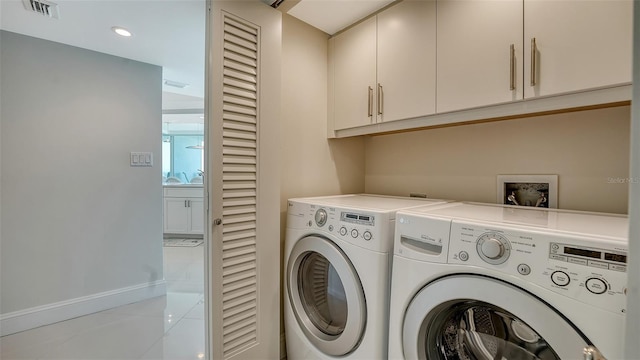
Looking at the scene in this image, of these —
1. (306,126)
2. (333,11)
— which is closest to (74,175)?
(306,126)

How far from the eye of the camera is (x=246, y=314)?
139cm

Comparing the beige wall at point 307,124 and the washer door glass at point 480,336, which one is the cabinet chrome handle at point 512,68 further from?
the beige wall at point 307,124

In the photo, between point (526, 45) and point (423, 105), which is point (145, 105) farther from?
point (526, 45)

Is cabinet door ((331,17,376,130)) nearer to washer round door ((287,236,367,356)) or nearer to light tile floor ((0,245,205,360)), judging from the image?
washer round door ((287,236,367,356))

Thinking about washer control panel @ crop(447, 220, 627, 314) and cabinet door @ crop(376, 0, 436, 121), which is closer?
washer control panel @ crop(447, 220, 627, 314)

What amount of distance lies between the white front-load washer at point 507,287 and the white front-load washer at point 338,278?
70mm

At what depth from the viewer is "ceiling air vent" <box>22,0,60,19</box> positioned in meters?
1.48

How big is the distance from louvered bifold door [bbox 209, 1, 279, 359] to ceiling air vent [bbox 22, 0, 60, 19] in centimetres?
109

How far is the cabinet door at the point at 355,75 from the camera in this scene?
160cm

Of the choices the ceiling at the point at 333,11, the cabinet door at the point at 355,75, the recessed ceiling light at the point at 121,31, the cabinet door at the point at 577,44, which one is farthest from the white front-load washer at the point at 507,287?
the recessed ceiling light at the point at 121,31

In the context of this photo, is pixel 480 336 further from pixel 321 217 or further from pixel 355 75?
pixel 355 75

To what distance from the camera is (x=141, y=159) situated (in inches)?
92.0

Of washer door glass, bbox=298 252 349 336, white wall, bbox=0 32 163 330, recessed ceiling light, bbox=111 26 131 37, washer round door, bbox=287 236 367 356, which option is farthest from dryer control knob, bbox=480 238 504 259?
white wall, bbox=0 32 163 330

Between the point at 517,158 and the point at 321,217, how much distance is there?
1.03 m
